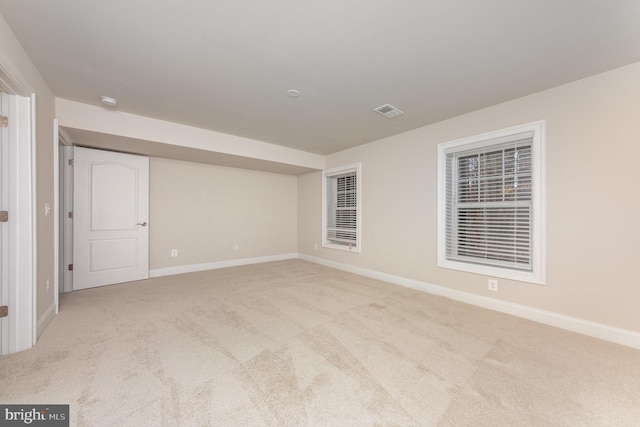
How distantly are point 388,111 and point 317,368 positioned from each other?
294cm

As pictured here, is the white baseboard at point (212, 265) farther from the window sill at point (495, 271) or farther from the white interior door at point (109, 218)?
the window sill at point (495, 271)

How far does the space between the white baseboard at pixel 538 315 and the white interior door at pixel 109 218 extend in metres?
4.28

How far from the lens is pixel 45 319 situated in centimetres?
238

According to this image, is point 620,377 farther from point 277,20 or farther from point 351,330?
point 277,20

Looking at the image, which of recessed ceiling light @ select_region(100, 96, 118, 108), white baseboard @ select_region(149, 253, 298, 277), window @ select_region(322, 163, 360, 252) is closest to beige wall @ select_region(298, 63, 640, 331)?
window @ select_region(322, 163, 360, 252)

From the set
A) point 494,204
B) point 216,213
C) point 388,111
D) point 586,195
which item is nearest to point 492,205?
point 494,204

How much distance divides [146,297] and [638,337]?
5224mm

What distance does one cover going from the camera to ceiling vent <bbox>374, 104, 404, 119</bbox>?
3.00m

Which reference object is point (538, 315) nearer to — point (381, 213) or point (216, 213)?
point (381, 213)

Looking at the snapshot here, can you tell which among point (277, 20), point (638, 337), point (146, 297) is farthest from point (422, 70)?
point (146, 297)

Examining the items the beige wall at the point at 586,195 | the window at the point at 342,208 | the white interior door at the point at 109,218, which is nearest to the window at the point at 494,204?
the beige wall at the point at 586,195

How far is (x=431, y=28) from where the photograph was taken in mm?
1746

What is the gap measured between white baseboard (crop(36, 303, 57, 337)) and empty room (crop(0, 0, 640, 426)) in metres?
0.03

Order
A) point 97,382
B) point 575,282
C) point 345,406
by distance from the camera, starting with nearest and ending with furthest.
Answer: point 345,406 < point 97,382 < point 575,282
